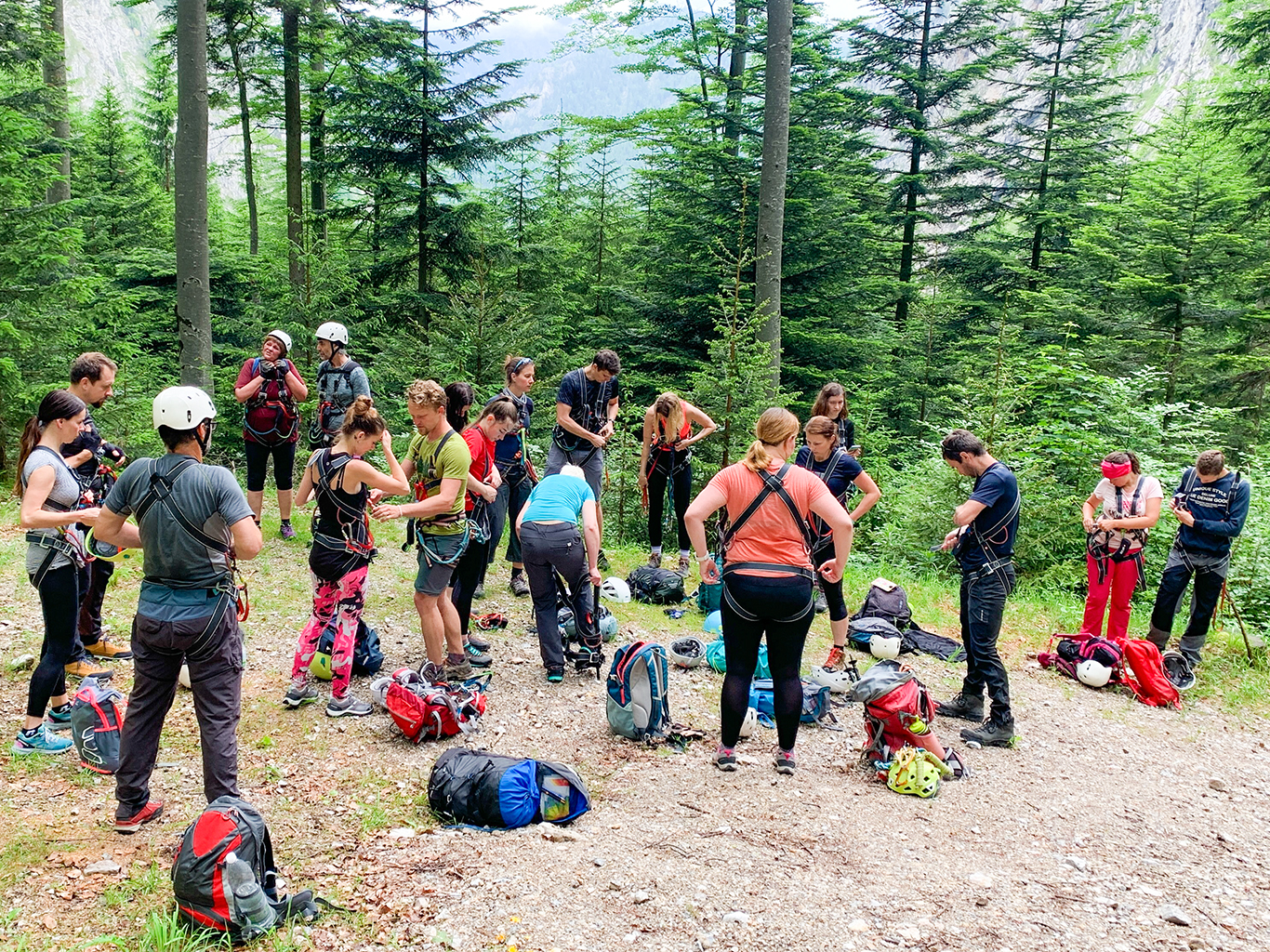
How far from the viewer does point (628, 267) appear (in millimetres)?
20328

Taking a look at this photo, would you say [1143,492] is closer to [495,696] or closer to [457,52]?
[495,696]

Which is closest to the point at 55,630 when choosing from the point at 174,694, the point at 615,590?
the point at 174,694

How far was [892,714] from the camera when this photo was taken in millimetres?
5125

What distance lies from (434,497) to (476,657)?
6.02ft

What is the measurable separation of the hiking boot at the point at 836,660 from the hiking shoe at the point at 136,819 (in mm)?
5182

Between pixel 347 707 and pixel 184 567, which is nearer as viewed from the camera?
pixel 184 567

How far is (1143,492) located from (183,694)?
8898 mm

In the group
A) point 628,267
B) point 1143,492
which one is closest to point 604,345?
point 628,267

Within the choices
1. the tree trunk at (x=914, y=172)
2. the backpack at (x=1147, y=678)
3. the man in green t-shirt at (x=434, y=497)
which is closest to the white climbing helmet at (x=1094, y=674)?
the backpack at (x=1147, y=678)

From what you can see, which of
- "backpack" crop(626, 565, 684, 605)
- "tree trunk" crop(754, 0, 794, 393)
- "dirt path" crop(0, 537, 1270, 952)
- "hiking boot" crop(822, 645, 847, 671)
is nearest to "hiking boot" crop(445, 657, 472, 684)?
"dirt path" crop(0, 537, 1270, 952)

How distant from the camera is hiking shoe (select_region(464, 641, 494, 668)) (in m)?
6.60

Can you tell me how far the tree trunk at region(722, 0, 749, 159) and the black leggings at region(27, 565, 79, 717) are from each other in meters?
14.3

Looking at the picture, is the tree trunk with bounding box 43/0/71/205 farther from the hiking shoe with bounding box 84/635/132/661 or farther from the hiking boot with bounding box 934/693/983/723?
the hiking boot with bounding box 934/693/983/723

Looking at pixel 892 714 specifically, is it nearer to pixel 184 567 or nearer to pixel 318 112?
pixel 184 567
